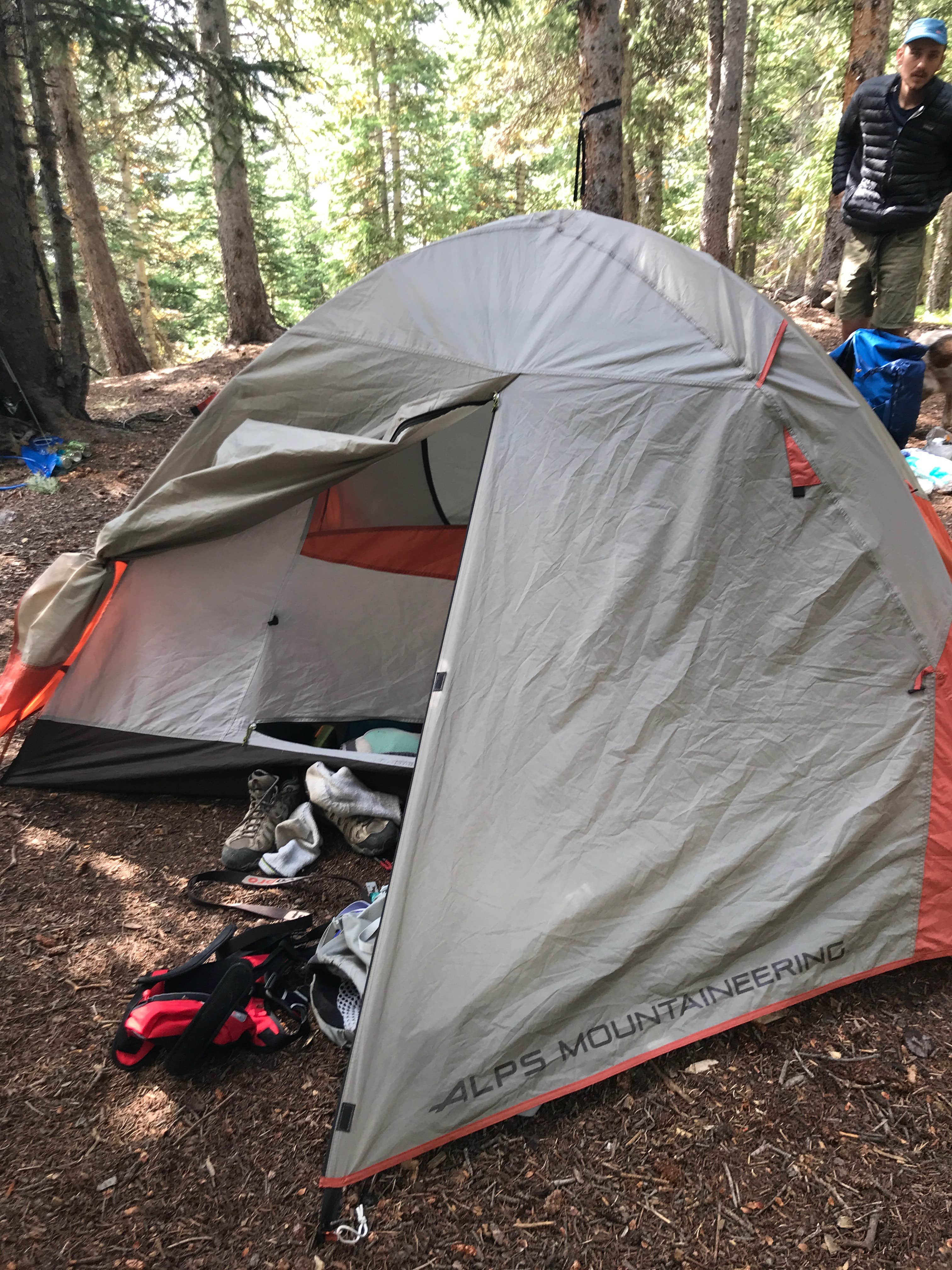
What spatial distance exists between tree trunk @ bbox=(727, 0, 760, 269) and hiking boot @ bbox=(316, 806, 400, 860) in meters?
14.3

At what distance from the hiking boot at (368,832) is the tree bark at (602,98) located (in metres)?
4.25

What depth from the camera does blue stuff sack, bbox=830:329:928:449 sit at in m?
4.59

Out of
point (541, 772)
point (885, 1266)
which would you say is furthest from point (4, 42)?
point (885, 1266)

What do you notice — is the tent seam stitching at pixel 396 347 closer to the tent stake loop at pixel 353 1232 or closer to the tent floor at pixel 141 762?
the tent floor at pixel 141 762

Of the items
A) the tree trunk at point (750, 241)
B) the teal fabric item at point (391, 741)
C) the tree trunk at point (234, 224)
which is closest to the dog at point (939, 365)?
the teal fabric item at point (391, 741)

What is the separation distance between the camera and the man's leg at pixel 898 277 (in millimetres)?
4879

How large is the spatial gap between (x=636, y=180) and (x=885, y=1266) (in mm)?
17547

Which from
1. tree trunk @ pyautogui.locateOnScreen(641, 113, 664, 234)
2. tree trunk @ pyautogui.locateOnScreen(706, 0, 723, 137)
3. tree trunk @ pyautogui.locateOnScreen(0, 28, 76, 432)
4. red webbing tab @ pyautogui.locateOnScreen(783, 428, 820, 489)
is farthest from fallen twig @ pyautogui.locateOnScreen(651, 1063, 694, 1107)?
tree trunk @ pyautogui.locateOnScreen(641, 113, 664, 234)

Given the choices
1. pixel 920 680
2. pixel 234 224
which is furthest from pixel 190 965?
pixel 234 224

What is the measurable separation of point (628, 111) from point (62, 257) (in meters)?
9.23

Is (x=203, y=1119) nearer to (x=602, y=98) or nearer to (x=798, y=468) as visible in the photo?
(x=798, y=468)

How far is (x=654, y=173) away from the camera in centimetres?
1550

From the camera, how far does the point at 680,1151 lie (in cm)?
188

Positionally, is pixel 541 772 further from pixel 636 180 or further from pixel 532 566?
pixel 636 180
